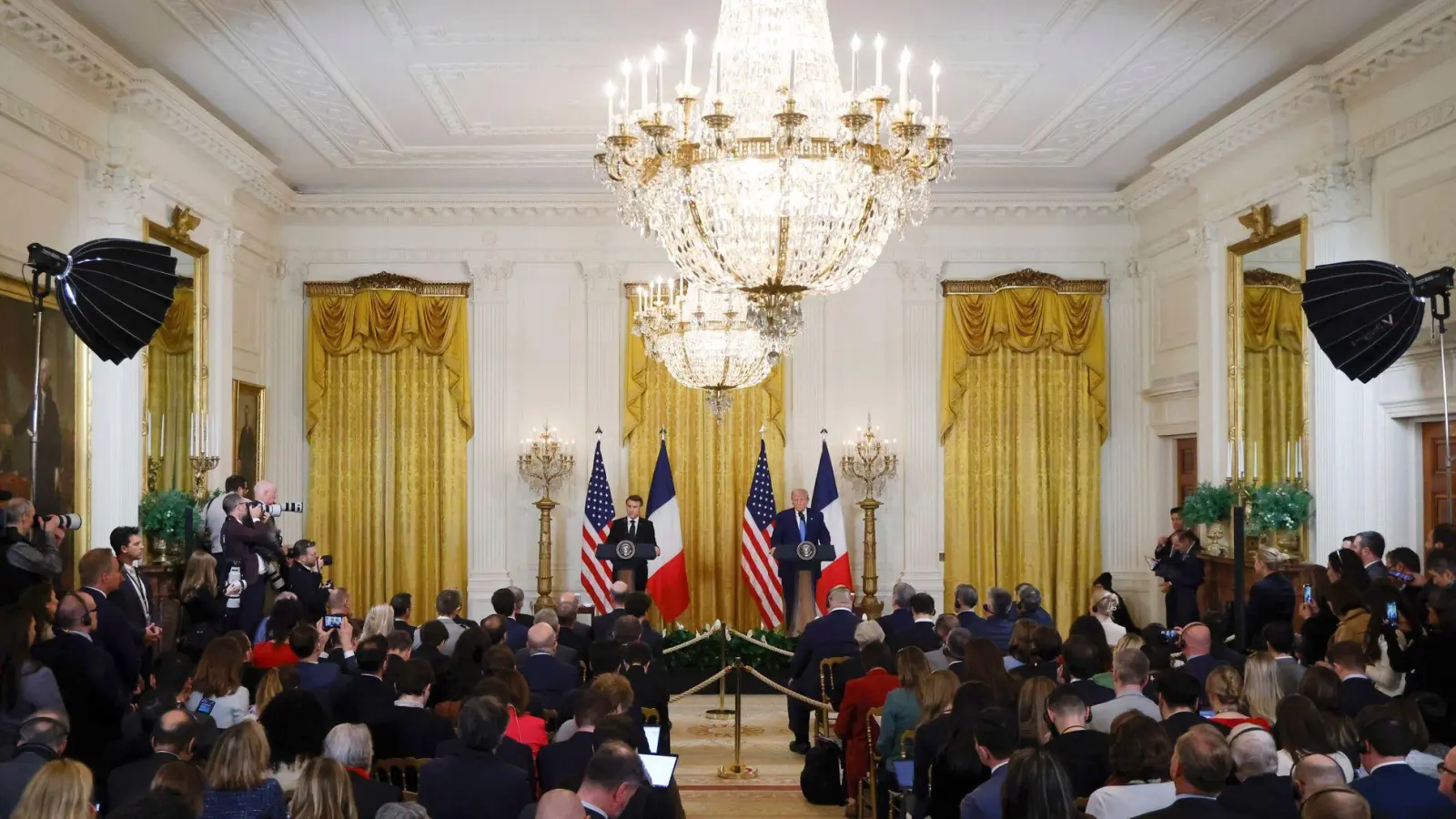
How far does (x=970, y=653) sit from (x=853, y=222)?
7.28 feet

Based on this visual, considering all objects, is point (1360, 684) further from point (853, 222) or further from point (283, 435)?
point (283, 435)

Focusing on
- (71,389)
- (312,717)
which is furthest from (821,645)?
(71,389)

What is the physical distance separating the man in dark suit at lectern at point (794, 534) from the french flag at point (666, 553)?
1.12 m

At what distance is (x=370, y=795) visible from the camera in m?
4.48

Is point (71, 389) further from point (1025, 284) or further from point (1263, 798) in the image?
point (1025, 284)

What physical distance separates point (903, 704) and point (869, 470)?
8660mm

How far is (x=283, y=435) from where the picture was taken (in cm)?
1562

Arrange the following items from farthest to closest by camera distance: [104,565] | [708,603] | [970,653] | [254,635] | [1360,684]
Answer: [708,603], [254,635], [104,565], [970,653], [1360,684]

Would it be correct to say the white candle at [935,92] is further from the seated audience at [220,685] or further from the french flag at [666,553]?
the french flag at [666,553]

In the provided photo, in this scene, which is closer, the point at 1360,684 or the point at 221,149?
the point at 1360,684

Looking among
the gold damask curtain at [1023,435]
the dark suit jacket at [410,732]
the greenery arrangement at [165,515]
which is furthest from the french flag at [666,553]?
the dark suit jacket at [410,732]

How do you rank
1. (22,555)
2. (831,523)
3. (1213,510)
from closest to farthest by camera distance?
→ (22,555) → (1213,510) → (831,523)

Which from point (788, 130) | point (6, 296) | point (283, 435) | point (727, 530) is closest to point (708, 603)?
point (727, 530)

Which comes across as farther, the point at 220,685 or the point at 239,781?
the point at 220,685
